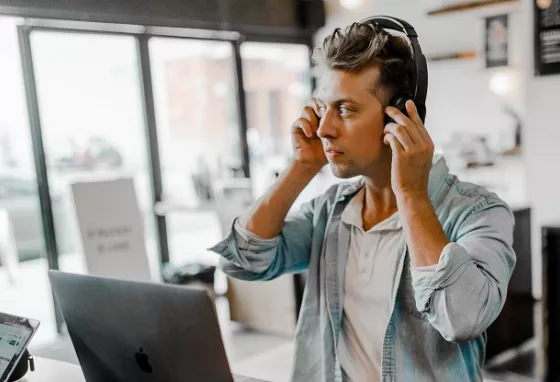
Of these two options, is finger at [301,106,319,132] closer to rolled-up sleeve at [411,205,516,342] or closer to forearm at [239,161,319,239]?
forearm at [239,161,319,239]

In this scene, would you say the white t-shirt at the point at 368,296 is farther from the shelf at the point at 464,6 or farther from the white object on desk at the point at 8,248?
the shelf at the point at 464,6

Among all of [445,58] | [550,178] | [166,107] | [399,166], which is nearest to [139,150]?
[166,107]

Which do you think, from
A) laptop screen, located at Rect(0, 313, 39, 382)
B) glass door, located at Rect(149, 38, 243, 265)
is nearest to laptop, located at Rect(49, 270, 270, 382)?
laptop screen, located at Rect(0, 313, 39, 382)

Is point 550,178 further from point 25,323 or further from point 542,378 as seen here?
point 25,323

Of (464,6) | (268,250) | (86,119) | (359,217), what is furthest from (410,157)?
(464,6)

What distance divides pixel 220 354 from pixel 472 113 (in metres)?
4.54

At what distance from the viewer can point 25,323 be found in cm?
123

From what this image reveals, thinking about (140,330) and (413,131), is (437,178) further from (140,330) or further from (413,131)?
(140,330)

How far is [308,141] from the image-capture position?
4.28 ft

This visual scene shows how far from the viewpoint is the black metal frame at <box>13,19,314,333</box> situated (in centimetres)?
396

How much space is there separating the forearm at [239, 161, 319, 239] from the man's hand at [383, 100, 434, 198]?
0.30 m

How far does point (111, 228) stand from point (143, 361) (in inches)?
127

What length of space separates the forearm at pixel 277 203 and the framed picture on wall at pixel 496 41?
13.0 feet

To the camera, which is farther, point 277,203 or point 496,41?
point 496,41
